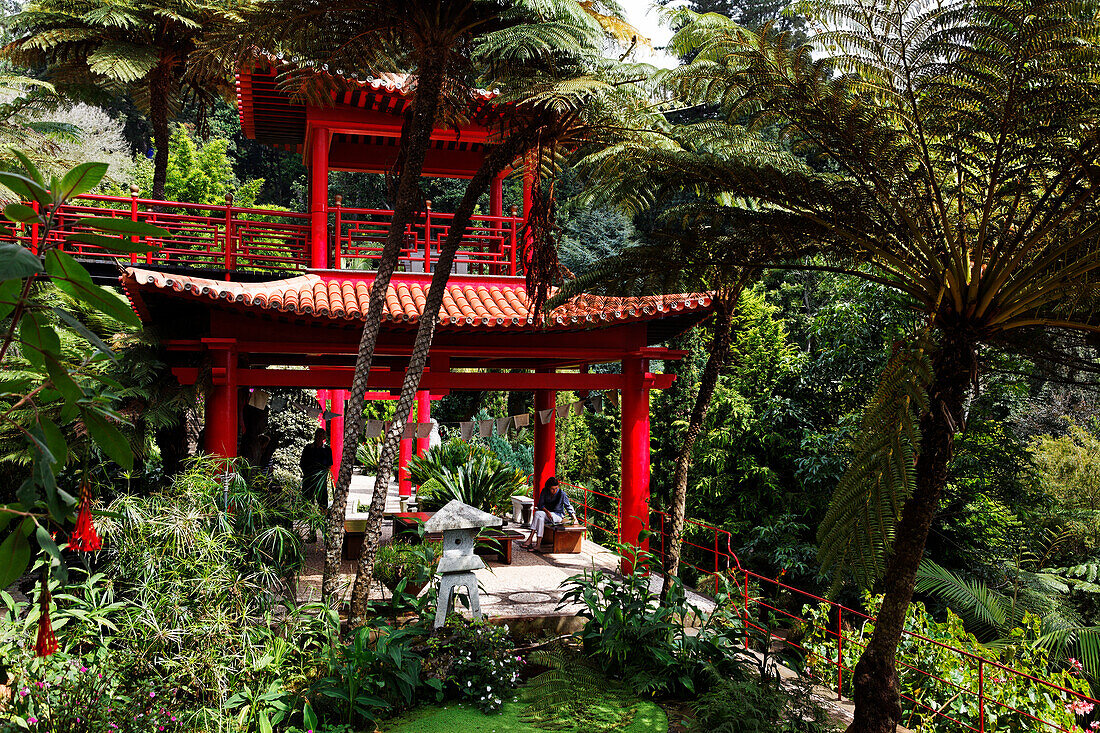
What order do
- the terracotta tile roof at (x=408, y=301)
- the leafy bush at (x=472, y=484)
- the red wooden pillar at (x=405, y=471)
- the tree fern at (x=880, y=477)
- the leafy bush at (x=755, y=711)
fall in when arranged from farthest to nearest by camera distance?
the red wooden pillar at (x=405, y=471)
the leafy bush at (x=472, y=484)
the terracotta tile roof at (x=408, y=301)
the leafy bush at (x=755, y=711)
the tree fern at (x=880, y=477)

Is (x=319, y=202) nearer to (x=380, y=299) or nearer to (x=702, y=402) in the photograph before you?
(x=380, y=299)

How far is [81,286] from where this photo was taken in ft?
6.29

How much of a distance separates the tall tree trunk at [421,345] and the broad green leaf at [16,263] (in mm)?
4754

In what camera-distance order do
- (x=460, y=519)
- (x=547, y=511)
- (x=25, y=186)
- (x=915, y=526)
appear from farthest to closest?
1. (x=547, y=511)
2. (x=460, y=519)
3. (x=915, y=526)
4. (x=25, y=186)

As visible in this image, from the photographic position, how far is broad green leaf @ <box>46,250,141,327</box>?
1.86 meters

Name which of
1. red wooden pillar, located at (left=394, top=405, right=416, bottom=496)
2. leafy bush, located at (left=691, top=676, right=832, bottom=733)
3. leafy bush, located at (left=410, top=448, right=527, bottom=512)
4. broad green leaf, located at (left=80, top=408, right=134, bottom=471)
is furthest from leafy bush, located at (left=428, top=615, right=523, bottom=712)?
red wooden pillar, located at (left=394, top=405, right=416, bottom=496)

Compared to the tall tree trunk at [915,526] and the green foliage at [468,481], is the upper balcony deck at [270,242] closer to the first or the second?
the green foliage at [468,481]

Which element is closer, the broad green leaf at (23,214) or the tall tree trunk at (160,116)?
the broad green leaf at (23,214)

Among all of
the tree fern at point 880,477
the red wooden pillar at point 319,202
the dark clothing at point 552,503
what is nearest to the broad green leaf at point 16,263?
the tree fern at point 880,477

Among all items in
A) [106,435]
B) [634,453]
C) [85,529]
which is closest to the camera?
[106,435]

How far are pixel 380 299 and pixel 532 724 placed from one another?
3.64 metres

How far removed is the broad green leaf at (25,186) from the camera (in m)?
1.69

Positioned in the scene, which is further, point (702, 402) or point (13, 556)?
point (702, 402)

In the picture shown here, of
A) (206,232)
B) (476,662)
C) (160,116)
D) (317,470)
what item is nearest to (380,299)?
(476,662)
